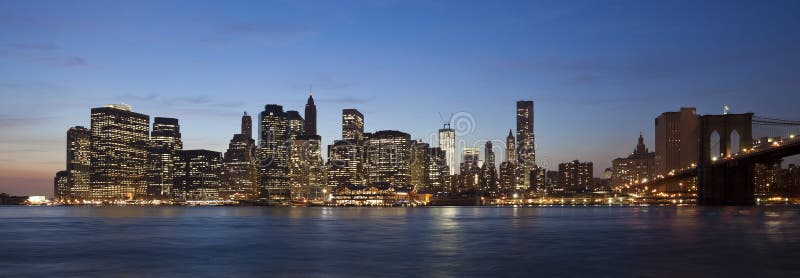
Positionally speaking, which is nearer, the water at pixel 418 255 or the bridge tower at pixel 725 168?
the water at pixel 418 255

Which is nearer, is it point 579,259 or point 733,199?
point 579,259

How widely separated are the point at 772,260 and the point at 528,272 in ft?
39.0

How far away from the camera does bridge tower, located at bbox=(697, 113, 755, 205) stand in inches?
4358

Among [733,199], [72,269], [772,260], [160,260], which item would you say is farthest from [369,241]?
[733,199]

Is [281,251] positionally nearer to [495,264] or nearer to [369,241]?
[369,241]

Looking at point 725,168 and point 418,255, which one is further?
point 725,168

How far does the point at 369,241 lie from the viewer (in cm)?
4981

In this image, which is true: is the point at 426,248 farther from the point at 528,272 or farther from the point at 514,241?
the point at 528,272

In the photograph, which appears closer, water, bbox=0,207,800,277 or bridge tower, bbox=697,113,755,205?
water, bbox=0,207,800,277

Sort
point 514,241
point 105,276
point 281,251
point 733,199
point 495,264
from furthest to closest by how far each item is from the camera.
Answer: point 733,199, point 514,241, point 281,251, point 495,264, point 105,276

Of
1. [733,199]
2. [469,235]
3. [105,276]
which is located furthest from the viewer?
[733,199]

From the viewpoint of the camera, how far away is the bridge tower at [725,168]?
11069 centimetres

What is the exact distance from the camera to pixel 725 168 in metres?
112

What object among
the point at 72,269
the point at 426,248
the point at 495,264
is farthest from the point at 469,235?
the point at 72,269
